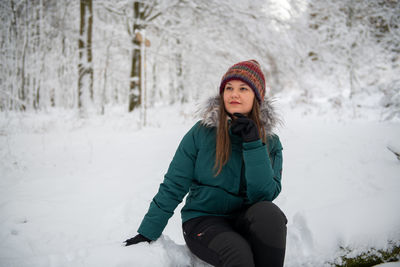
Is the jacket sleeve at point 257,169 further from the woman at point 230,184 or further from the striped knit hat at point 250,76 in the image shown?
the striped knit hat at point 250,76

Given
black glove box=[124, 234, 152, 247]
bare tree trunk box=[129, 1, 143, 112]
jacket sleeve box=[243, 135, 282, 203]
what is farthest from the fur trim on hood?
bare tree trunk box=[129, 1, 143, 112]

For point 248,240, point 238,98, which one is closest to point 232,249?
point 248,240

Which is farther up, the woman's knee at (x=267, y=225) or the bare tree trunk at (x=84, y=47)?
the bare tree trunk at (x=84, y=47)

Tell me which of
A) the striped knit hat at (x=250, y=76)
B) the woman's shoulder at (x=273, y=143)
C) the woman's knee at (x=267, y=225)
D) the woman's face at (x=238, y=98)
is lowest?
the woman's knee at (x=267, y=225)

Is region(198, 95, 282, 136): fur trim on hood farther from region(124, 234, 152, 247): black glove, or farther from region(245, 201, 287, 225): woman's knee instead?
region(124, 234, 152, 247): black glove

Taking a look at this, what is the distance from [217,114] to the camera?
4.92 ft

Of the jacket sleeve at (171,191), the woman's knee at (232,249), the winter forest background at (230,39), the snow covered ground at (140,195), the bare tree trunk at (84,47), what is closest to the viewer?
the woman's knee at (232,249)

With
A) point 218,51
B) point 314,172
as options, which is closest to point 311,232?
point 314,172

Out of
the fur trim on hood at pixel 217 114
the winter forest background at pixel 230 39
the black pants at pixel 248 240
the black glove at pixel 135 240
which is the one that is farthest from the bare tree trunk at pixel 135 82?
the black pants at pixel 248 240

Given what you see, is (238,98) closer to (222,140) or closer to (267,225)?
(222,140)

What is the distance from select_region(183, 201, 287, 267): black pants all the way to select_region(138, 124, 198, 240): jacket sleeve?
0.70 feet

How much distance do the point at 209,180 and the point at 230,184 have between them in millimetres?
143

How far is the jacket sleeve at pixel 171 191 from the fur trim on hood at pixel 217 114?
0.13 metres

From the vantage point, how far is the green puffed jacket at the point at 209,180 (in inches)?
51.3
